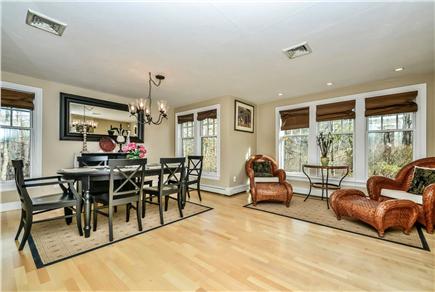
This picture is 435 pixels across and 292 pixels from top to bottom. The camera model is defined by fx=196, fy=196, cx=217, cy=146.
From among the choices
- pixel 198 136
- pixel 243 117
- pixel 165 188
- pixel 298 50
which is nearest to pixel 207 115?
pixel 198 136

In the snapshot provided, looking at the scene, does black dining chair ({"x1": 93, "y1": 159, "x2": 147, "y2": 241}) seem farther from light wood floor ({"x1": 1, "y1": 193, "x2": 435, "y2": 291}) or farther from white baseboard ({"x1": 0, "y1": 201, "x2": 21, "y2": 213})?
white baseboard ({"x1": 0, "y1": 201, "x2": 21, "y2": 213})

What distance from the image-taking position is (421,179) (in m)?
2.80

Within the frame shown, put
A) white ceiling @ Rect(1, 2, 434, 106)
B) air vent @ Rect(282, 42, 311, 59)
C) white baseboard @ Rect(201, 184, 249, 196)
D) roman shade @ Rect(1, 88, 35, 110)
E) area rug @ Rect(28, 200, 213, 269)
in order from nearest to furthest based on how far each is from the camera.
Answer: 1. white ceiling @ Rect(1, 2, 434, 106)
2. area rug @ Rect(28, 200, 213, 269)
3. air vent @ Rect(282, 42, 311, 59)
4. roman shade @ Rect(1, 88, 35, 110)
5. white baseboard @ Rect(201, 184, 249, 196)

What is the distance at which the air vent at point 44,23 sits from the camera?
1.91 m

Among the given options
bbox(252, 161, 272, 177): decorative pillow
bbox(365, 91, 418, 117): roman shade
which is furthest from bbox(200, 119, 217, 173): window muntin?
bbox(365, 91, 418, 117): roman shade

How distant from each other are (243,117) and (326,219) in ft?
9.61

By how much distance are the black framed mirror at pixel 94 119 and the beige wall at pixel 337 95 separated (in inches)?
126

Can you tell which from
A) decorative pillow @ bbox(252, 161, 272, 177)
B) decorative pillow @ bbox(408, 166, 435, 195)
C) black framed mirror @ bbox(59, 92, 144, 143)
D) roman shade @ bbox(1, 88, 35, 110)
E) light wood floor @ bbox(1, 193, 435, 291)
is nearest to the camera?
light wood floor @ bbox(1, 193, 435, 291)

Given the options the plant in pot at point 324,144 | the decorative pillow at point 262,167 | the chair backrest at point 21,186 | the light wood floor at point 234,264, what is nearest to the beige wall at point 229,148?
the decorative pillow at point 262,167

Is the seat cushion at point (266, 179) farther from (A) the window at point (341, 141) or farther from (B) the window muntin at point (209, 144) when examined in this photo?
(A) the window at point (341, 141)

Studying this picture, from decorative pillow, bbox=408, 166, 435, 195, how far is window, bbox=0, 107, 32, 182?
629cm

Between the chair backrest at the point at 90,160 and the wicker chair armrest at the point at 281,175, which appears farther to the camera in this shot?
the wicker chair armrest at the point at 281,175

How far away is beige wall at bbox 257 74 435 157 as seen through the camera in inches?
129

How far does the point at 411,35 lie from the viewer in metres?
2.19
